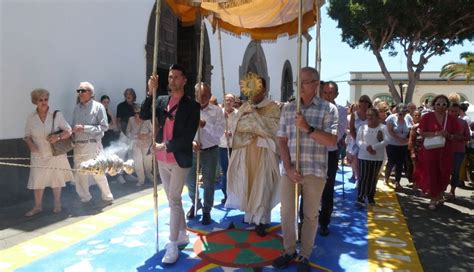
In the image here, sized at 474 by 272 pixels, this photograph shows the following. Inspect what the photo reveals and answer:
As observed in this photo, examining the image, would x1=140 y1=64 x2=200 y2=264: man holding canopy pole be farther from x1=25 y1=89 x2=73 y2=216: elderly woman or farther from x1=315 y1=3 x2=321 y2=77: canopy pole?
x1=25 y1=89 x2=73 y2=216: elderly woman

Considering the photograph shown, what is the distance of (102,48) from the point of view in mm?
7352

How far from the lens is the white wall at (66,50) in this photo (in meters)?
5.60

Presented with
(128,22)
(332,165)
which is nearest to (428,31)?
(128,22)

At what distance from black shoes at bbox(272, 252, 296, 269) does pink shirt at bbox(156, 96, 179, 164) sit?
52.5 inches

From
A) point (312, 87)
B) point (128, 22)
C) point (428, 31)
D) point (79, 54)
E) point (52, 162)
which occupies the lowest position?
point (52, 162)

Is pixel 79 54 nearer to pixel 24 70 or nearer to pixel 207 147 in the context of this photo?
pixel 24 70

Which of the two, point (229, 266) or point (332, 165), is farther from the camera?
point (332, 165)

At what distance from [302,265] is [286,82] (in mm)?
17240

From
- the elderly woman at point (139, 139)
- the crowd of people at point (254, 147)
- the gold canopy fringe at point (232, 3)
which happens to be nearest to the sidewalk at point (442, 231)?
the crowd of people at point (254, 147)

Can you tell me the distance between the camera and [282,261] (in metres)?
3.71

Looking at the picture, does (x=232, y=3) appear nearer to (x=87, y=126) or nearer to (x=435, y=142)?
(x=87, y=126)

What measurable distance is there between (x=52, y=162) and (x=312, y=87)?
12.0 feet

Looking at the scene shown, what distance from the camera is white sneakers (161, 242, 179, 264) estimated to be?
375 centimetres

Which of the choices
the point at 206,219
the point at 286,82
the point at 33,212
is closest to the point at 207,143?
the point at 206,219
